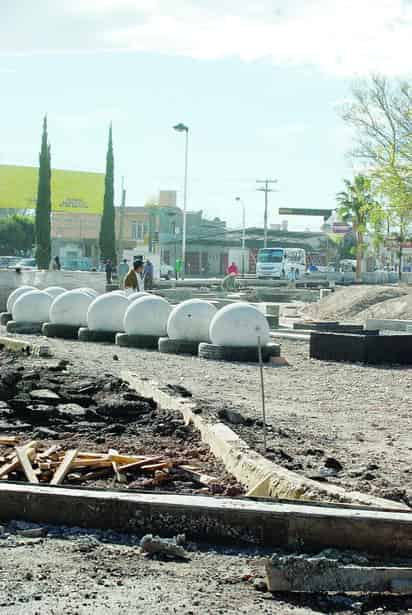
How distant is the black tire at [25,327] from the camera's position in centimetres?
2580

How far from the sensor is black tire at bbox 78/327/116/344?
22.7 meters

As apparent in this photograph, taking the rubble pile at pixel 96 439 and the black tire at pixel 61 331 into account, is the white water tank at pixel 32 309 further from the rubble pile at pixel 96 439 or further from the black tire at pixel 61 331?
the rubble pile at pixel 96 439

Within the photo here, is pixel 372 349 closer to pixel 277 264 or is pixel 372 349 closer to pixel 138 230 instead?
pixel 277 264

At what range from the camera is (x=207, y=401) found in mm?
12367

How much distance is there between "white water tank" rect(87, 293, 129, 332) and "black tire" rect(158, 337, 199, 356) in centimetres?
286

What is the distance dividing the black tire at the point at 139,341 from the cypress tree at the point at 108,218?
57.0 m

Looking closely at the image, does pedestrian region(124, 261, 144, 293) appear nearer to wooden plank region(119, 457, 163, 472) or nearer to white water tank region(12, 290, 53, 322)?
white water tank region(12, 290, 53, 322)

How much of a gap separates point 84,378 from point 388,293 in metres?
24.6

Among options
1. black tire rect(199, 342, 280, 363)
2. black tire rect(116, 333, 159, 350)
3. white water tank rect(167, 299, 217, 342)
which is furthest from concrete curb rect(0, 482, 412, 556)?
black tire rect(116, 333, 159, 350)

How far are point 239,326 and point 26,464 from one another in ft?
36.5

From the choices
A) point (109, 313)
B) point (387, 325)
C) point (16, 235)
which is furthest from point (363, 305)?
point (16, 235)

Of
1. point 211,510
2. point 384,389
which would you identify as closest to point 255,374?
point 384,389

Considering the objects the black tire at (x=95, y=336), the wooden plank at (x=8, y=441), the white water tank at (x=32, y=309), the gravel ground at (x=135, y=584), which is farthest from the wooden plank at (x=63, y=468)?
the white water tank at (x=32, y=309)

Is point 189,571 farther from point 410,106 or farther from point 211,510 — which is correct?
point 410,106
